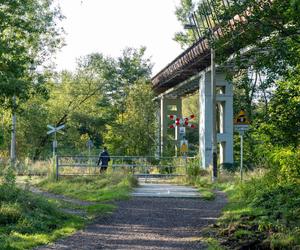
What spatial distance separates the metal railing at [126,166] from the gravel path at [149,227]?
28.3 ft

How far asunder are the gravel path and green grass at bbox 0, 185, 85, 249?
0.36 metres

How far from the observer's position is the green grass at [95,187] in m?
19.6

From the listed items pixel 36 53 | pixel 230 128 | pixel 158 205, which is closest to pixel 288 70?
pixel 158 205

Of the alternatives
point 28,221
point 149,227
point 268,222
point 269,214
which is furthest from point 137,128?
point 268,222

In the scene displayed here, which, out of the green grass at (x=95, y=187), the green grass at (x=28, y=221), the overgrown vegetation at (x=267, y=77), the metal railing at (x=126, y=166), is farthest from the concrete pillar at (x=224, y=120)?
the green grass at (x=28, y=221)

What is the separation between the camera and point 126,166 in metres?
28.0

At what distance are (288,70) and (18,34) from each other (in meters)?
10.5

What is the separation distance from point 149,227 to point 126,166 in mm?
15376

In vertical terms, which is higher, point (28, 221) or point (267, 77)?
point (267, 77)

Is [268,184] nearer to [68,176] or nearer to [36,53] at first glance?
[68,176]

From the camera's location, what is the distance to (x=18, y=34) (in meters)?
18.6

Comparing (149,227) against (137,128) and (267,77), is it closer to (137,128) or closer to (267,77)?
(267,77)

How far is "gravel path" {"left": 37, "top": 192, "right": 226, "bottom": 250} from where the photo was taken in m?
10.3

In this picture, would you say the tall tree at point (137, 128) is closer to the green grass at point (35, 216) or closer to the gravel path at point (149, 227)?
the green grass at point (35, 216)
